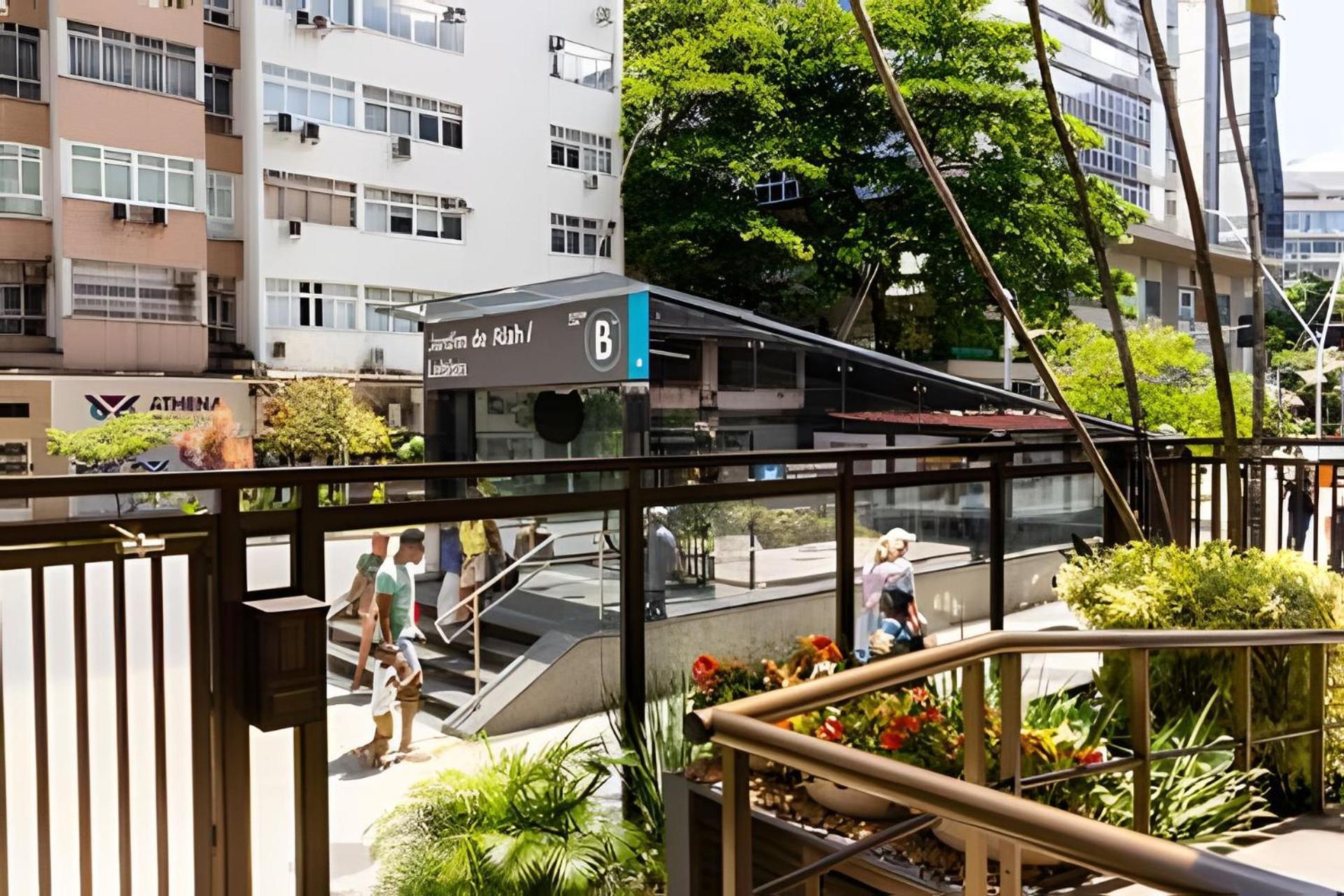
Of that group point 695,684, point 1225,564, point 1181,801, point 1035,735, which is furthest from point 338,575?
point 1225,564

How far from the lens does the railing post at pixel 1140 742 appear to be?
128 inches

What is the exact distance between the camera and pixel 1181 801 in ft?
12.5

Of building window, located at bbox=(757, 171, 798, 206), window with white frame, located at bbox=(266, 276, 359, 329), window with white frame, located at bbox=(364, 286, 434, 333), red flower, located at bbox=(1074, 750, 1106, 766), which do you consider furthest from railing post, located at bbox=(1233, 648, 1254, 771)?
building window, located at bbox=(757, 171, 798, 206)

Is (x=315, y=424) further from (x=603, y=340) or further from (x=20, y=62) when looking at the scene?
(x=603, y=340)

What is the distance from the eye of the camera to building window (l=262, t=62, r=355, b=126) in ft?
82.7

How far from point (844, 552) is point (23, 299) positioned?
22.7 metres

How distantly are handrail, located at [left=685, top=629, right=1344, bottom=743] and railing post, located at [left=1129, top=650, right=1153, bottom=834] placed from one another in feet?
1.02

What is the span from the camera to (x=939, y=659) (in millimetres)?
1962

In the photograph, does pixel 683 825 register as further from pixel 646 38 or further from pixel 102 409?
pixel 646 38

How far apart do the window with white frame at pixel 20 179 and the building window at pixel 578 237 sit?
Answer: 11.8 metres

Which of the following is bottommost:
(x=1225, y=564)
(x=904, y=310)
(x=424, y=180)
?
(x=1225, y=564)

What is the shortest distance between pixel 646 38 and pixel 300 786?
33617 mm

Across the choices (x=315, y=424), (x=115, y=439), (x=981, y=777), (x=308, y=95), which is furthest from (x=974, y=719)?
(x=308, y=95)

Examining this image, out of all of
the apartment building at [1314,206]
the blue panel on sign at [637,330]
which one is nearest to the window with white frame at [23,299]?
the blue panel on sign at [637,330]
